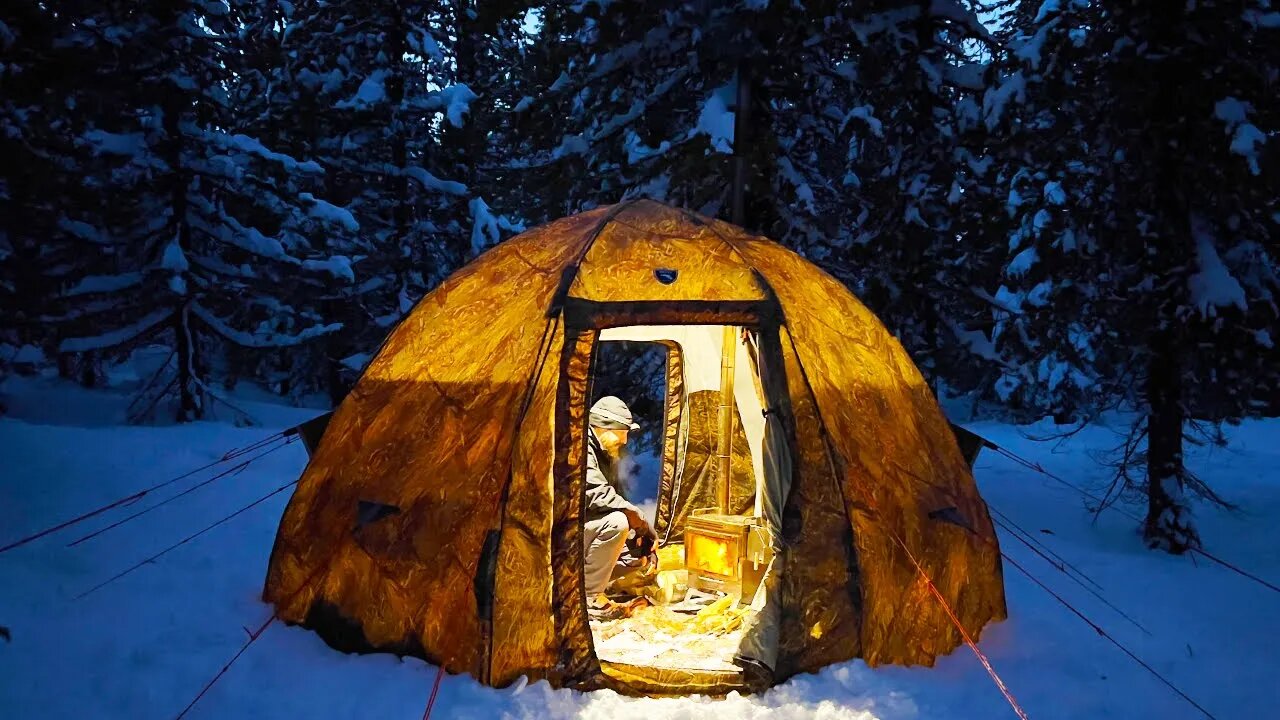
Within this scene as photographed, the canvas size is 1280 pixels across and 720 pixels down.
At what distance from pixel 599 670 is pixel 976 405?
1946 centimetres

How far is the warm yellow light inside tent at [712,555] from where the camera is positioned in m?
7.05

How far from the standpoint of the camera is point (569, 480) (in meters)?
5.05

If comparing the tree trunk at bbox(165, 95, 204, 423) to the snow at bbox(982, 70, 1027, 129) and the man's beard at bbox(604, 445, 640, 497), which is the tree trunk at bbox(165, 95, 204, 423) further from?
the snow at bbox(982, 70, 1027, 129)

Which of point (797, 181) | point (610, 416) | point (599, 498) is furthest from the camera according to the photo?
point (797, 181)

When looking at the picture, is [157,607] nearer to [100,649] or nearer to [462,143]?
[100,649]

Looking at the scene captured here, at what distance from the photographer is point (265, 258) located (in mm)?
13664

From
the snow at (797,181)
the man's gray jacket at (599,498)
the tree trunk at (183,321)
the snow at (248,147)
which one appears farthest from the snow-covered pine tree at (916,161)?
the tree trunk at (183,321)

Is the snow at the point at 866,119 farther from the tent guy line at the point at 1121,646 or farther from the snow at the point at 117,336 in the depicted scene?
the snow at the point at 117,336

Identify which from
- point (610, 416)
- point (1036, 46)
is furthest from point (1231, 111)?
point (610, 416)

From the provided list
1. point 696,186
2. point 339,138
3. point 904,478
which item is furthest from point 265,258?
point 904,478

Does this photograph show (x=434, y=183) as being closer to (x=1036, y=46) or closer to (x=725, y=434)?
(x=725, y=434)

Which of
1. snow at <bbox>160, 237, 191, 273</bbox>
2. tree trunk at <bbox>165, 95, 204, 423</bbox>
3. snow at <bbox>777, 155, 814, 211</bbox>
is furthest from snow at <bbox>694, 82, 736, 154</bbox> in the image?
tree trunk at <bbox>165, 95, 204, 423</bbox>

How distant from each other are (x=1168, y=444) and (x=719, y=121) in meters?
5.81

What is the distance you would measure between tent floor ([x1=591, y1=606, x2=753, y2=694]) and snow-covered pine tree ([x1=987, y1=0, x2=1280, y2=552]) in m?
5.25
